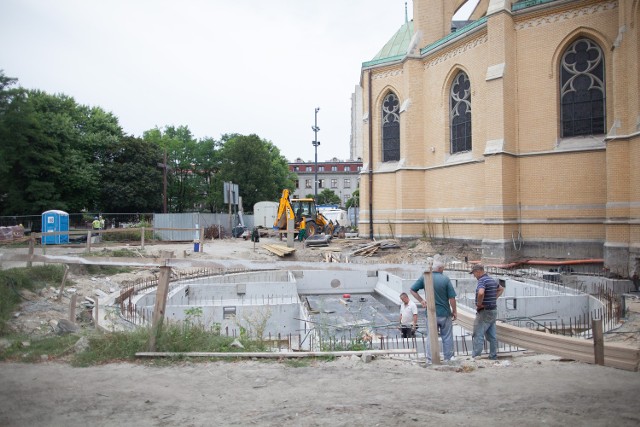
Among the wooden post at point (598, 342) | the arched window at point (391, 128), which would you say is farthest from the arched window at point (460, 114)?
the wooden post at point (598, 342)

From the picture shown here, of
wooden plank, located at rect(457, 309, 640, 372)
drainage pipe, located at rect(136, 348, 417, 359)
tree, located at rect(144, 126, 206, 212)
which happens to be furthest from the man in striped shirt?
tree, located at rect(144, 126, 206, 212)

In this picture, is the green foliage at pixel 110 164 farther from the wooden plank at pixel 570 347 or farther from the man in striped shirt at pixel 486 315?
the wooden plank at pixel 570 347

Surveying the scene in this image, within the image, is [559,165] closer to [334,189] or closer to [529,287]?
[529,287]

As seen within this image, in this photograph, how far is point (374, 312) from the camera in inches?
516

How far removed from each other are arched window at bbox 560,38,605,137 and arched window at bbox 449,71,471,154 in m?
4.24

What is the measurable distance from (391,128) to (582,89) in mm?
9974

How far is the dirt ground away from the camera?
4.07 meters

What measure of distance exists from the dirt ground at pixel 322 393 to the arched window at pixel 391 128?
19.1 meters

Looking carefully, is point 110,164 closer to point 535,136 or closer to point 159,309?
point 535,136

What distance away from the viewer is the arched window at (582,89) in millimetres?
16625

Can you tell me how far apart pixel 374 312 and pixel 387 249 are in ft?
29.0

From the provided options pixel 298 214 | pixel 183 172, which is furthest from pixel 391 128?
pixel 183 172

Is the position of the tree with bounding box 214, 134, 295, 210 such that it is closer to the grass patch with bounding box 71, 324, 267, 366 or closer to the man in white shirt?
the man in white shirt

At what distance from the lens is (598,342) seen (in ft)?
18.3
